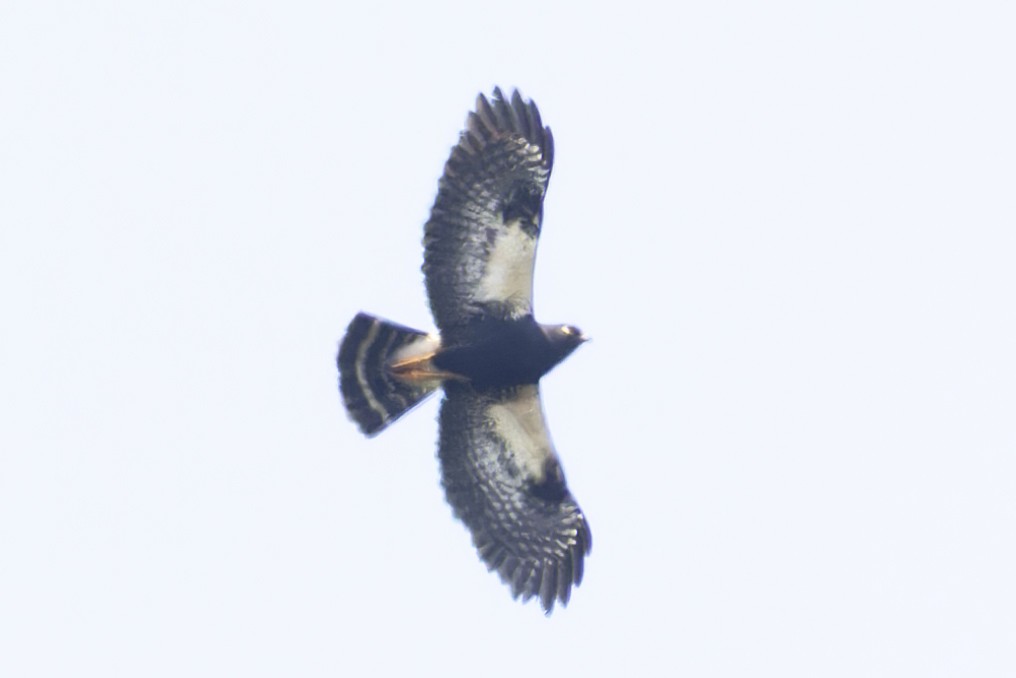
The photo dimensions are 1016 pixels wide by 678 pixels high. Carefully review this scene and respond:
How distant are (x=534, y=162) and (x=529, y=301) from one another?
43.3 inches

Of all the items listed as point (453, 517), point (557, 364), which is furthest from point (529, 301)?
point (453, 517)

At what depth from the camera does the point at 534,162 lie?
17516mm

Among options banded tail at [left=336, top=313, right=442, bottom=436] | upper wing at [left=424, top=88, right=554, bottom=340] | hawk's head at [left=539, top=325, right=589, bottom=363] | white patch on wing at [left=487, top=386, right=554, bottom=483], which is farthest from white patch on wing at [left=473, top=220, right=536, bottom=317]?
white patch on wing at [left=487, top=386, right=554, bottom=483]

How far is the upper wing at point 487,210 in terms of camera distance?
17.5 m

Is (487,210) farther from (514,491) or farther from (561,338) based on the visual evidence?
(514,491)

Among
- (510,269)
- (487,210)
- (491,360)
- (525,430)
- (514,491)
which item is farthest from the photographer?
(514,491)

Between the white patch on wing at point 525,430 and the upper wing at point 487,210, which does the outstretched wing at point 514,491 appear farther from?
the upper wing at point 487,210

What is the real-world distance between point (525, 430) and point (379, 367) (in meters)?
1.30

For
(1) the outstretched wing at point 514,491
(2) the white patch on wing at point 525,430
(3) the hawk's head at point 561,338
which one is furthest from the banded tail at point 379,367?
(3) the hawk's head at point 561,338

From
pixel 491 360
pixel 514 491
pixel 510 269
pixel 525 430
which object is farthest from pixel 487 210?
pixel 514 491

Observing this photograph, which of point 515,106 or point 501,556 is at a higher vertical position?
point 515,106

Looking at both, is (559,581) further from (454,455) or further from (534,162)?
(534,162)

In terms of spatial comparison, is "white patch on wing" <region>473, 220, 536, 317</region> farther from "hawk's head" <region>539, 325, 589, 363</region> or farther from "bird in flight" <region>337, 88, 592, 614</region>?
"hawk's head" <region>539, 325, 589, 363</region>

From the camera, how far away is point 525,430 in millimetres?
18312
